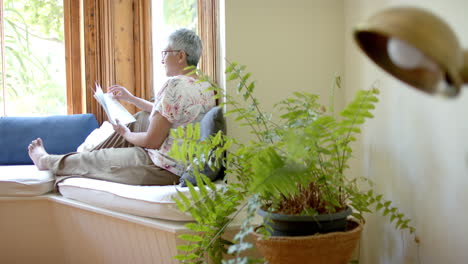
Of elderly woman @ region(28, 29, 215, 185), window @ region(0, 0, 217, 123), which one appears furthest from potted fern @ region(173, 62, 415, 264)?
window @ region(0, 0, 217, 123)

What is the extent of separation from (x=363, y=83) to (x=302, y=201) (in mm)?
804

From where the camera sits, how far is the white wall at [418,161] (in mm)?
1583

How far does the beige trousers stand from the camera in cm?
257

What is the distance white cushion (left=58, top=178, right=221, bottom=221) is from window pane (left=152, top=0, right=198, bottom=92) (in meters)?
1.13

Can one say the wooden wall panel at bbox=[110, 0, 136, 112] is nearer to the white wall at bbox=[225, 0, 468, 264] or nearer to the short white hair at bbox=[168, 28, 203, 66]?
the short white hair at bbox=[168, 28, 203, 66]

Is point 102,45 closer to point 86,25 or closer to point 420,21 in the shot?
point 86,25

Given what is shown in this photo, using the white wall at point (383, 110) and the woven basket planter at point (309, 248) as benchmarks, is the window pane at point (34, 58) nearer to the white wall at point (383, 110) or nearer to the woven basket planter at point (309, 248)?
the white wall at point (383, 110)

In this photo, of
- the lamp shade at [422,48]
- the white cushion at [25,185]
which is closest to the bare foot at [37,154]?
the white cushion at [25,185]

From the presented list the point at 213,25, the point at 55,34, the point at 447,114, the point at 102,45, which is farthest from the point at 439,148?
the point at 55,34

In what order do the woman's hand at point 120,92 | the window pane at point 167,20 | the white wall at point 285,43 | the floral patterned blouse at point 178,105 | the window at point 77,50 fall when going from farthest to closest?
1. the window at point 77,50
2. the window pane at point 167,20
3. the woman's hand at point 120,92
4. the floral patterned blouse at point 178,105
5. the white wall at point 285,43

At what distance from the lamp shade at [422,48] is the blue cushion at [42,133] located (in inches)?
125

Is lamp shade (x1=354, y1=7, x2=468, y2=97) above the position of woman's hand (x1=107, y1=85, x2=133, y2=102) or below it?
above

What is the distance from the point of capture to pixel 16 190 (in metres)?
2.85

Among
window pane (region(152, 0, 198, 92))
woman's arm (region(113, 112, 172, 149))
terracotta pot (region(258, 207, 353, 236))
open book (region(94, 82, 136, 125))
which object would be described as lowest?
terracotta pot (region(258, 207, 353, 236))
